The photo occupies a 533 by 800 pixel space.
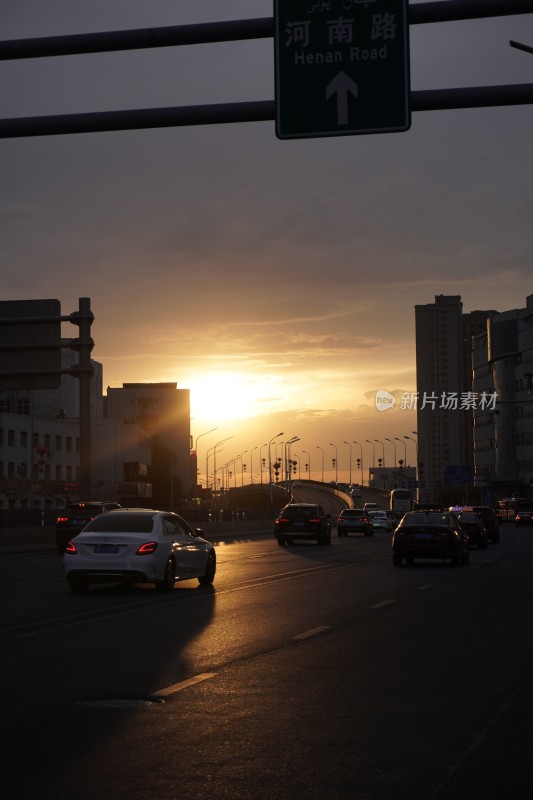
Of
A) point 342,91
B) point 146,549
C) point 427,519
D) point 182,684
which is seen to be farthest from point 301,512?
point 182,684

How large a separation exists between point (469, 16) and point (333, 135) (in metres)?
1.75

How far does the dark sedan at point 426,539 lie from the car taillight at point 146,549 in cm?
1224

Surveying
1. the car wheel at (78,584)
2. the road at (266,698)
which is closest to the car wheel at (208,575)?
the car wheel at (78,584)

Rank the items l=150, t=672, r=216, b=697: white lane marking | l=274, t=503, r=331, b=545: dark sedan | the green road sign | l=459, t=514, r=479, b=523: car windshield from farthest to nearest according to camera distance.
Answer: l=274, t=503, r=331, b=545: dark sedan < l=459, t=514, r=479, b=523: car windshield < the green road sign < l=150, t=672, r=216, b=697: white lane marking

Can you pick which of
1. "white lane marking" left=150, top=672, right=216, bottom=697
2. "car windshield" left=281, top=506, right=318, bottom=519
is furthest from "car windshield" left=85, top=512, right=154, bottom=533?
"car windshield" left=281, top=506, right=318, bottom=519

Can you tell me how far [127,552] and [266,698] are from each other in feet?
37.8

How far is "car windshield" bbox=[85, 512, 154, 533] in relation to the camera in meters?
21.6

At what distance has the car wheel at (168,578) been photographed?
2194cm

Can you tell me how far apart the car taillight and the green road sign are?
34.7 feet

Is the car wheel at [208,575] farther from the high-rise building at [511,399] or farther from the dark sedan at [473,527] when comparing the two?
the high-rise building at [511,399]

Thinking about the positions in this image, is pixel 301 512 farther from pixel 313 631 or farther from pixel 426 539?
pixel 313 631

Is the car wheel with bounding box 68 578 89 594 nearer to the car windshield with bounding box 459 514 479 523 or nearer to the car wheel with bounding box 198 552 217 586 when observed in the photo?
the car wheel with bounding box 198 552 217 586

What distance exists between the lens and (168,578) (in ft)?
72.4

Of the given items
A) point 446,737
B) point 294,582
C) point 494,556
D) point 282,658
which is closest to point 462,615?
point 282,658
